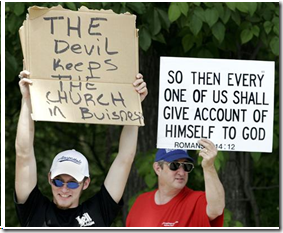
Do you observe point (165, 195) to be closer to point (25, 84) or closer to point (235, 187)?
point (25, 84)

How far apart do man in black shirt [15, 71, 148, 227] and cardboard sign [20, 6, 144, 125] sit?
13cm

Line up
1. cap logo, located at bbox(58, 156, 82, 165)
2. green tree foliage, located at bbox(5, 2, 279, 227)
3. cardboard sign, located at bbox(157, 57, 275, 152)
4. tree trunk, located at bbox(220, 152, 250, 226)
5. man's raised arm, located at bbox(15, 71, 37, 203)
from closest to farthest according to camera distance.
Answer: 1. man's raised arm, located at bbox(15, 71, 37, 203)
2. cap logo, located at bbox(58, 156, 82, 165)
3. cardboard sign, located at bbox(157, 57, 275, 152)
4. green tree foliage, located at bbox(5, 2, 279, 227)
5. tree trunk, located at bbox(220, 152, 250, 226)

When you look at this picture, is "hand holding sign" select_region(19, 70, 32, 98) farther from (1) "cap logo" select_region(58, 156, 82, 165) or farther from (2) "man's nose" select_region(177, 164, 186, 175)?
(2) "man's nose" select_region(177, 164, 186, 175)

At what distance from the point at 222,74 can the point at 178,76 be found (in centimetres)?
24

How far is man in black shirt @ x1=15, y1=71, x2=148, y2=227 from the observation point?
3797 millimetres

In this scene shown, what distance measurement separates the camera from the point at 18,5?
215 inches

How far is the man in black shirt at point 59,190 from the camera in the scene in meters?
3.80

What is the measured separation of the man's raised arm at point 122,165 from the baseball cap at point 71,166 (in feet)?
0.43

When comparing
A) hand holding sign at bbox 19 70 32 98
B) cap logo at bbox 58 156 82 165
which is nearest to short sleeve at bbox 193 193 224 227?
cap logo at bbox 58 156 82 165

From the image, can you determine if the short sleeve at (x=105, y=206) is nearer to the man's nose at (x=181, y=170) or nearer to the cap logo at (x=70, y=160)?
the cap logo at (x=70, y=160)

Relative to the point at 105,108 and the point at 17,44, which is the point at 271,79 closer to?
the point at 105,108

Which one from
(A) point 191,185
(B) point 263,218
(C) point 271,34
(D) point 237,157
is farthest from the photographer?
(B) point 263,218

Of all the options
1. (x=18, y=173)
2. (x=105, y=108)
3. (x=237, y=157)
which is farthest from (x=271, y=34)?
(x=18, y=173)

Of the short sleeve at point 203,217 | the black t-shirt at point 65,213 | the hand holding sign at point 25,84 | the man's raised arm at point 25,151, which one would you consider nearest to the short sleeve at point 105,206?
the black t-shirt at point 65,213
